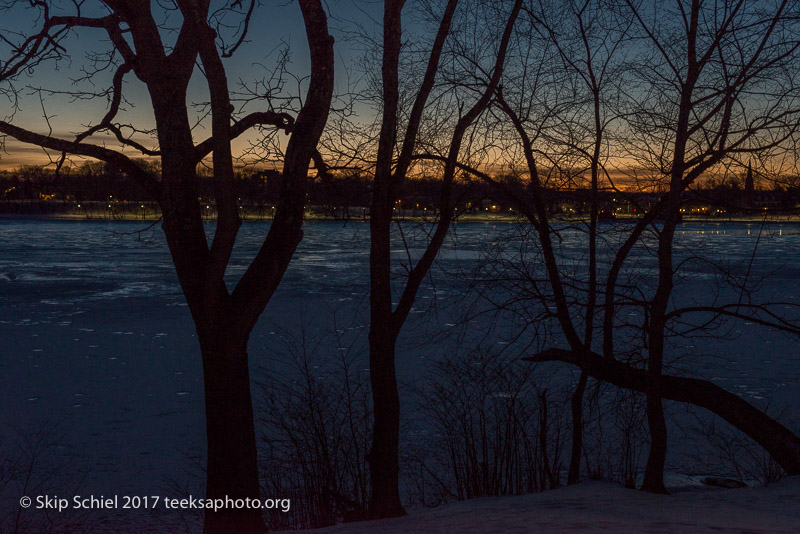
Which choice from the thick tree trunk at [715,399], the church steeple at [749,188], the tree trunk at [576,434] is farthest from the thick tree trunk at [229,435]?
the church steeple at [749,188]

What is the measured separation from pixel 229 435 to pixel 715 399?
4.50m

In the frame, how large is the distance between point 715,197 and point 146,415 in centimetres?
899

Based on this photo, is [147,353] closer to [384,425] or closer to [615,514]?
[384,425]

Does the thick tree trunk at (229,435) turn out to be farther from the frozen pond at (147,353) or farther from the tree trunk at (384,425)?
the frozen pond at (147,353)

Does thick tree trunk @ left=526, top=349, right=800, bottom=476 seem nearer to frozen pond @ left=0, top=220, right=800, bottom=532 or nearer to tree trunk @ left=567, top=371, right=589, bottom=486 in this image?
tree trunk @ left=567, top=371, right=589, bottom=486

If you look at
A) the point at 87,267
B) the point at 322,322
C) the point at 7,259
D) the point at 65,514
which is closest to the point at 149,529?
the point at 65,514

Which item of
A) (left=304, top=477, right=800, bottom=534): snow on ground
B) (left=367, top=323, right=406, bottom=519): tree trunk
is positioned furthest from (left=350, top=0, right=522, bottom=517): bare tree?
(left=304, top=477, right=800, bottom=534): snow on ground

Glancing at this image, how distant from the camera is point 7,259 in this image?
3838cm

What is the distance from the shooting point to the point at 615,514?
4.26m

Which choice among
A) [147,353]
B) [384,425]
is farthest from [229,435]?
[147,353]

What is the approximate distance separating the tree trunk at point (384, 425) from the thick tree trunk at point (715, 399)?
1.66m

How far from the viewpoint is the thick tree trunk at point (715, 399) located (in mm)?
6852

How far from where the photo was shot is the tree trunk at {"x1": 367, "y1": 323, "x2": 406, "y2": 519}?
6.58m

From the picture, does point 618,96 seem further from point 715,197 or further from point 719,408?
point 719,408
